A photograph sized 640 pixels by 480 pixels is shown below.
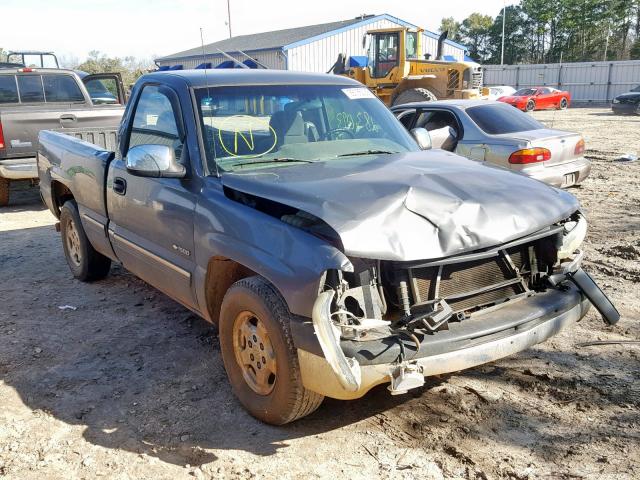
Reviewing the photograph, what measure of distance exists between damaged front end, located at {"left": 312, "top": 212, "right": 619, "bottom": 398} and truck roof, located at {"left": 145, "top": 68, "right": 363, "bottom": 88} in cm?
187

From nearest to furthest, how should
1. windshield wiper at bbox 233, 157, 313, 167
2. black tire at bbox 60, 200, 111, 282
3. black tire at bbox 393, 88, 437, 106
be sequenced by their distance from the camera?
windshield wiper at bbox 233, 157, 313, 167 → black tire at bbox 60, 200, 111, 282 → black tire at bbox 393, 88, 437, 106

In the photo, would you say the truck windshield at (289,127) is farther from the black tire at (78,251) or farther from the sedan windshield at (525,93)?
the sedan windshield at (525,93)

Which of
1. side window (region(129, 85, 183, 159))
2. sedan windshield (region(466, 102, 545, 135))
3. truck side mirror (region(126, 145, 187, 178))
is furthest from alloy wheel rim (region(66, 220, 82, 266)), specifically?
sedan windshield (region(466, 102, 545, 135))

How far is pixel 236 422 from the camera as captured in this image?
345 cm

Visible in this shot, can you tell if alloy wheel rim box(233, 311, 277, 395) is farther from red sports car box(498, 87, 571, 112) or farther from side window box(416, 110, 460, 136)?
red sports car box(498, 87, 571, 112)

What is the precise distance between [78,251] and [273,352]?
3.65 metres

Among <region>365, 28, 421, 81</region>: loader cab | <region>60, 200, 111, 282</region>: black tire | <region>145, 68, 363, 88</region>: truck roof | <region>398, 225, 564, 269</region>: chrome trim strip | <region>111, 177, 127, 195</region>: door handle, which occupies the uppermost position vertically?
<region>365, 28, 421, 81</region>: loader cab

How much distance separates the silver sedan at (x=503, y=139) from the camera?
7798mm

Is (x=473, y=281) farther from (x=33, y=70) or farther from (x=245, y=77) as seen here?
(x=33, y=70)

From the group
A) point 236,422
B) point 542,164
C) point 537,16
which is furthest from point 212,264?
point 537,16

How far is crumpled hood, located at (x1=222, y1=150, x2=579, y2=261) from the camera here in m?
2.93

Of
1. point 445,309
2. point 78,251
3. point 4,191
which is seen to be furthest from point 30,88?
point 445,309

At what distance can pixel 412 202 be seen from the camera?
10.3 ft

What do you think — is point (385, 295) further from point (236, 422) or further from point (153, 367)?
point (153, 367)
